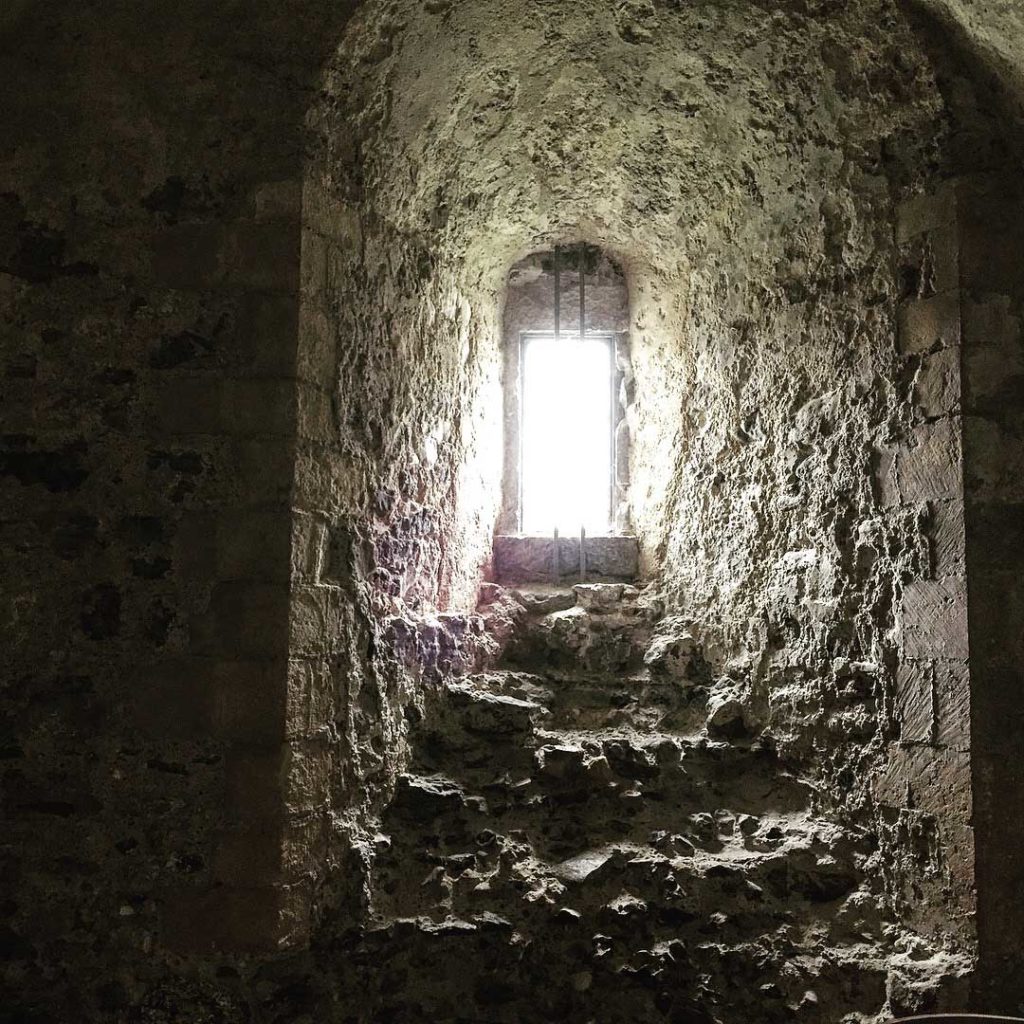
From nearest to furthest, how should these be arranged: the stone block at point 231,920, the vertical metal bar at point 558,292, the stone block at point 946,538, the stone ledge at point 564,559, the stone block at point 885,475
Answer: the stone block at point 231,920 < the stone block at point 946,538 < the stone block at point 885,475 < the stone ledge at point 564,559 < the vertical metal bar at point 558,292

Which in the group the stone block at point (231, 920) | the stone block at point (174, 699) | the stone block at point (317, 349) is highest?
the stone block at point (317, 349)

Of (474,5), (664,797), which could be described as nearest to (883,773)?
(664,797)

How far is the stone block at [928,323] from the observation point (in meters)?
2.47

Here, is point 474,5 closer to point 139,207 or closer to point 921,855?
point 139,207

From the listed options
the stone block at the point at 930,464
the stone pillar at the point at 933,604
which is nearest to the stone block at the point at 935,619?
the stone pillar at the point at 933,604

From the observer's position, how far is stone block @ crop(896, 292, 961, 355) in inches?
97.1

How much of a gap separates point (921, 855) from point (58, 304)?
278 cm

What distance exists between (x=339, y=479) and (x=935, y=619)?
168cm

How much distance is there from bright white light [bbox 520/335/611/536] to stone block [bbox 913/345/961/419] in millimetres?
1573

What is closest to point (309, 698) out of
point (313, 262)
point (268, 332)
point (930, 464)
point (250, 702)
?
point (250, 702)

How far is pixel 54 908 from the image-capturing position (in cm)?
237

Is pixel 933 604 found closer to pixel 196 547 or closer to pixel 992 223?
pixel 992 223

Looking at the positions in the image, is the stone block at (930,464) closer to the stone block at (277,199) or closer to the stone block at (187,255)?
the stone block at (277,199)

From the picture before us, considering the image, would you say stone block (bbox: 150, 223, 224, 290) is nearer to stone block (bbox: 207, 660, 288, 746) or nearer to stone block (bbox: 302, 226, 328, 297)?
stone block (bbox: 302, 226, 328, 297)
